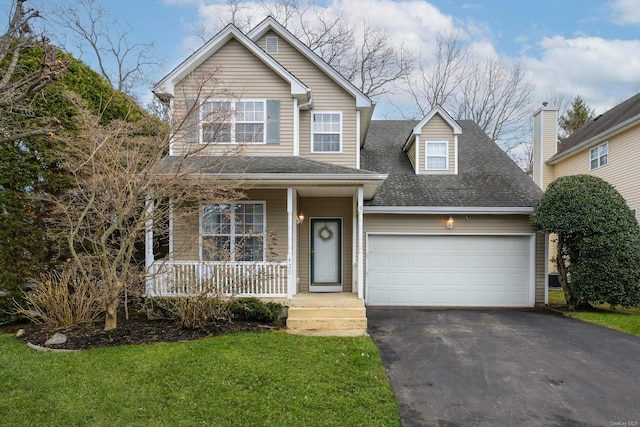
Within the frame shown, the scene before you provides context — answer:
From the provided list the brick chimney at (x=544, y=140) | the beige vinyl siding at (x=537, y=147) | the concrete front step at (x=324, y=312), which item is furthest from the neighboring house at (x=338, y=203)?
the beige vinyl siding at (x=537, y=147)

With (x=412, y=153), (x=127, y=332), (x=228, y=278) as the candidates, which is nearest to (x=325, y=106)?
(x=412, y=153)

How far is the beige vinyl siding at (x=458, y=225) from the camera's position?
10466 millimetres

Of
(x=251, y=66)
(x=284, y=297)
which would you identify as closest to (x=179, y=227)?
(x=284, y=297)

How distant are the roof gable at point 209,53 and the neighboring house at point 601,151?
8386mm

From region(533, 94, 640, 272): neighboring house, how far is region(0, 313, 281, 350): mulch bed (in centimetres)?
906

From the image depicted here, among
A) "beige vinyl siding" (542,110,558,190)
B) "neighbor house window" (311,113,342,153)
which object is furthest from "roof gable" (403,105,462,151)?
"beige vinyl siding" (542,110,558,190)

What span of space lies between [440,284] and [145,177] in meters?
8.16

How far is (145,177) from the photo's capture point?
21.4 feet

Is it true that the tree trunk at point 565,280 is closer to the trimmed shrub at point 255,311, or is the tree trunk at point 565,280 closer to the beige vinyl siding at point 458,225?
the beige vinyl siding at point 458,225

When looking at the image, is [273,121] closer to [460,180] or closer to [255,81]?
[255,81]

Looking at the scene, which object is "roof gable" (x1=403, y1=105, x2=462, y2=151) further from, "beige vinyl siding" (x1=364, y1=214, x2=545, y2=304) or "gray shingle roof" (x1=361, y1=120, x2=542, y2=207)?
"beige vinyl siding" (x1=364, y1=214, x2=545, y2=304)

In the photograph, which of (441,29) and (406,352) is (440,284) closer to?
(406,352)

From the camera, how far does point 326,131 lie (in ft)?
34.2

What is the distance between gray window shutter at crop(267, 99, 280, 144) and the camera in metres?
9.57
